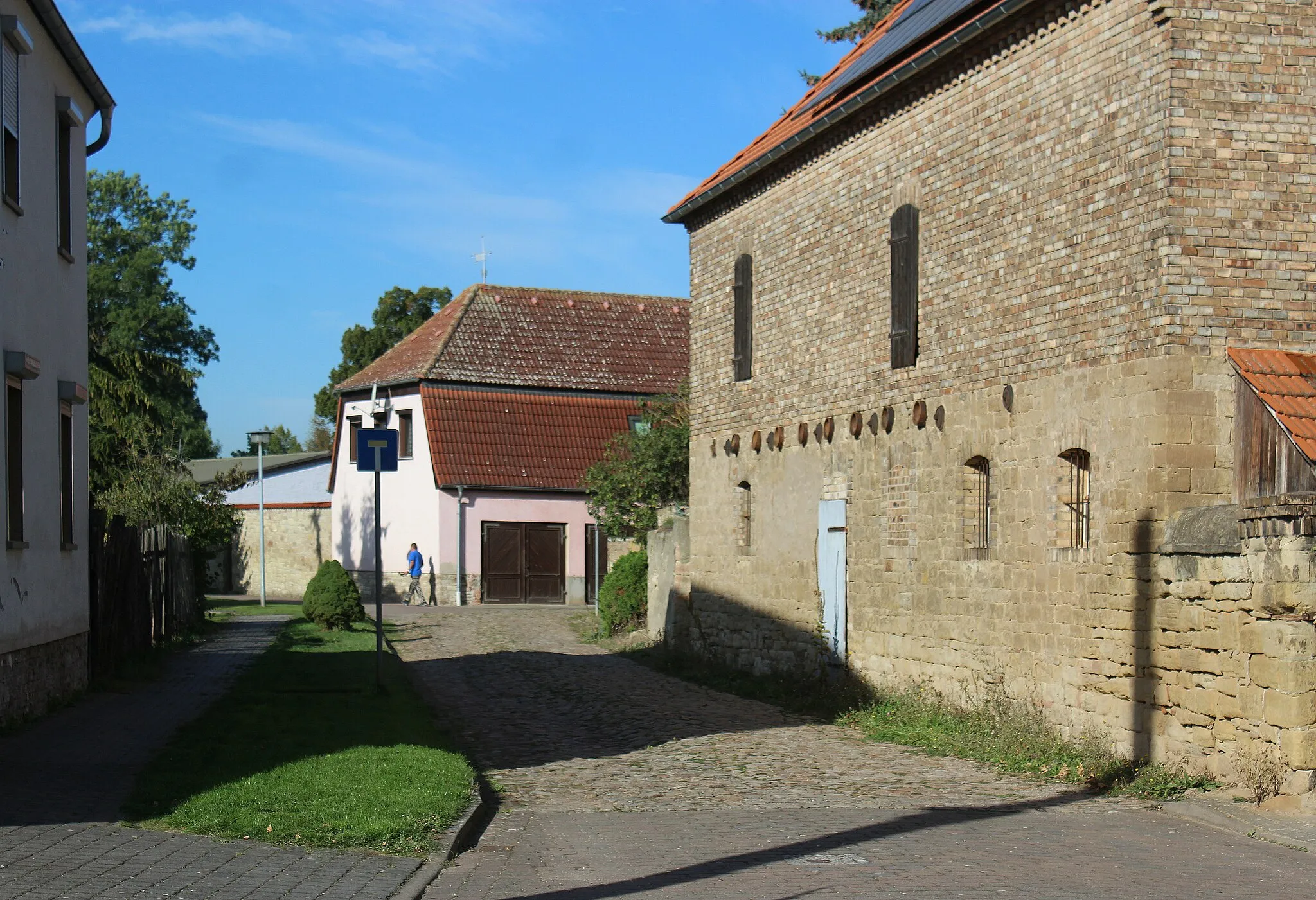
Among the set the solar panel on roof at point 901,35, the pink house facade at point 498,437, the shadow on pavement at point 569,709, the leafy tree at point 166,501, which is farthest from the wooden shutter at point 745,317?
the pink house facade at point 498,437

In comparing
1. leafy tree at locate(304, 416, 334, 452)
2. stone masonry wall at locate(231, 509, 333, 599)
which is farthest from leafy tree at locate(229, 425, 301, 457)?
stone masonry wall at locate(231, 509, 333, 599)

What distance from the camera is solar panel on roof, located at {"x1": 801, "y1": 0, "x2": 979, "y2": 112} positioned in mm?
16750

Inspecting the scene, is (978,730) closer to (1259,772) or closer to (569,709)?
(1259,772)

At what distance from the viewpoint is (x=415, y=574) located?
40125 millimetres

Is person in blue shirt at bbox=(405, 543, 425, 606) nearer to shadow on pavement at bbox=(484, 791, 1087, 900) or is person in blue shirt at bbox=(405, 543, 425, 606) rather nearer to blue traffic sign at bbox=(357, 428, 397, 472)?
blue traffic sign at bbox=(357, 428, 397, 472)

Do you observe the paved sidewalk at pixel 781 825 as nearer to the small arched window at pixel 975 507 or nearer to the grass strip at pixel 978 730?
the grass strip at pixel 978 730

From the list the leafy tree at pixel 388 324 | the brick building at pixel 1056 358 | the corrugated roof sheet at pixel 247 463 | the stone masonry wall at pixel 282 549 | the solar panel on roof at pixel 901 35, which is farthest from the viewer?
the leafy tree at pixel 388 324

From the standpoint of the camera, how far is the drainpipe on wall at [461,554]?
4006 centimetres

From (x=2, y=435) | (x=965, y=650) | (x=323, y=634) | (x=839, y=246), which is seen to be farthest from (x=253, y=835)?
(x=323, y=634)

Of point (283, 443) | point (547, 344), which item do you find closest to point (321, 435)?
point (283, 443)

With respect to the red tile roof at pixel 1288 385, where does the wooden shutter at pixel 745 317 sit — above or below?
above

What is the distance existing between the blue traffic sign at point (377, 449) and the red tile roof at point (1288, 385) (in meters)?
8.99

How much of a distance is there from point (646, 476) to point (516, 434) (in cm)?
1144

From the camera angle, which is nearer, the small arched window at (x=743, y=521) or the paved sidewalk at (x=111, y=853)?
the paved sidewalk at (x=111, y=853)
